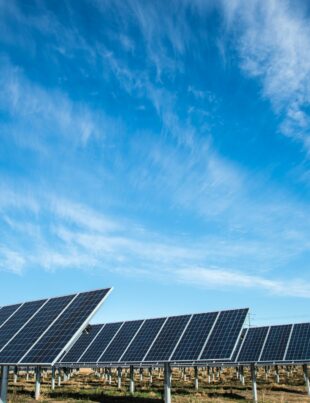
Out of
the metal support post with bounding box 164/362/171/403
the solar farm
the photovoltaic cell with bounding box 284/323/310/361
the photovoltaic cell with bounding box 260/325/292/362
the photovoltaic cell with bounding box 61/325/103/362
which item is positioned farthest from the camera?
the photovoltaic cell with bounding box 61/325/103/362

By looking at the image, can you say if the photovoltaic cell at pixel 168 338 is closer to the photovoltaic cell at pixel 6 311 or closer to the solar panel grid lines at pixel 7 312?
the solar panel grid lines at pixel 7 312

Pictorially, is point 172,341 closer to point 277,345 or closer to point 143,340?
point 143,340

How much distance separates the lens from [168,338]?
28.8m

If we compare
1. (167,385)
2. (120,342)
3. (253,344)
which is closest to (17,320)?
(167,385)

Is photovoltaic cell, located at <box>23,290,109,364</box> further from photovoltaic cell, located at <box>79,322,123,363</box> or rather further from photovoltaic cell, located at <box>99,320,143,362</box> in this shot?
photovoltaic cell, located at <box>79,322,123,363</box>

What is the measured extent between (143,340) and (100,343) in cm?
975

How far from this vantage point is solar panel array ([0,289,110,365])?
56.7 ft

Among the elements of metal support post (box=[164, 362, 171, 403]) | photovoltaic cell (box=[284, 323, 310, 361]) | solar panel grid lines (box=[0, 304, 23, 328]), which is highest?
solar panel grid lines (box=[0, 304, 23, 328])

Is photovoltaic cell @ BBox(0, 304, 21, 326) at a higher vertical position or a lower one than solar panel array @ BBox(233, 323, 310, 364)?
higher

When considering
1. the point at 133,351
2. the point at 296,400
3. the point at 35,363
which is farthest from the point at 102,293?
the point at 296,400

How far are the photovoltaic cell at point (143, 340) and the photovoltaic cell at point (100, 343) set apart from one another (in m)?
5.24

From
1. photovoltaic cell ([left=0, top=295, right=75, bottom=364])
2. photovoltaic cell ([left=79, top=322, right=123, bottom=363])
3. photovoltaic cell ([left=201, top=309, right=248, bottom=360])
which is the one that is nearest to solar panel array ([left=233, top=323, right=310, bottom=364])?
photovoltaic cell ([left=201, top=309, right=248, bottom=360])

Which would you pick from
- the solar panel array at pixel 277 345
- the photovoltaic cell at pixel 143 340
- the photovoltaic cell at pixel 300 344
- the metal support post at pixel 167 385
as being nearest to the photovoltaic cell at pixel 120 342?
the photovoltaic cell at pixel 143 340

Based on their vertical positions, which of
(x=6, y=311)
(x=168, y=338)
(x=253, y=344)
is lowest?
(x=253, y=344)
